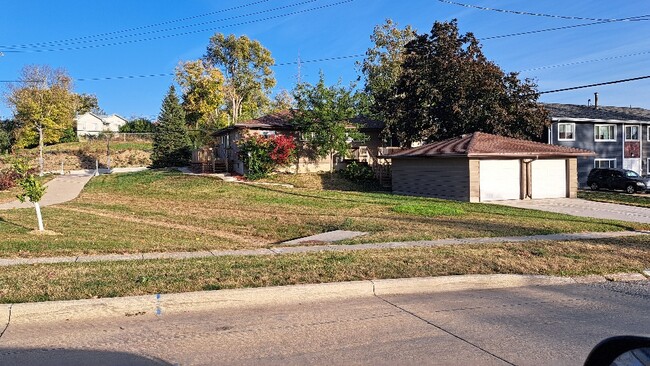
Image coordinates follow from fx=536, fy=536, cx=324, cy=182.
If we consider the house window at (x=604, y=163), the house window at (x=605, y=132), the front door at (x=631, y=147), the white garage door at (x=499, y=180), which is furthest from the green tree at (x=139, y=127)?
the white garage door at (x=499, y=180)

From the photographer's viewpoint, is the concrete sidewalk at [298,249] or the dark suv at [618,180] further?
the dark suv at [618,180]

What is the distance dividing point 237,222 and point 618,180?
26.7 m

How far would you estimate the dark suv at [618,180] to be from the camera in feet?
106

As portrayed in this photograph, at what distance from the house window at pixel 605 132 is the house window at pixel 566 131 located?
2.47 m

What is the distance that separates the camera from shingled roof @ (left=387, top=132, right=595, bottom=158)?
81.4ft

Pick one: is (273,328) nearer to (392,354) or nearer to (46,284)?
(392,354)

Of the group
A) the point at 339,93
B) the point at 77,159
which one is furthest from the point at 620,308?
the point at 77,159

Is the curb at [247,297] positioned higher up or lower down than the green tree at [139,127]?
lower down

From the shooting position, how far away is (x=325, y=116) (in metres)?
31.7

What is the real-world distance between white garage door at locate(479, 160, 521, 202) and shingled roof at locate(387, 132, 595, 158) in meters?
0.73

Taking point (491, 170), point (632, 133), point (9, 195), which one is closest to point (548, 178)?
point (491, 170)

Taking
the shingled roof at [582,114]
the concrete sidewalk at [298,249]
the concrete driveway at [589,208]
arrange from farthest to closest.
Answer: the shingled roof at [582,114]
the concrete driveway at [589,208]
the concrete sidewalk at [298,249]

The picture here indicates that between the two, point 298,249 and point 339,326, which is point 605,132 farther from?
point 339,326

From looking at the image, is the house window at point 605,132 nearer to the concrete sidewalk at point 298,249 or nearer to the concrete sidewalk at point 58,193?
the concrete sidewalk at point 298,249
